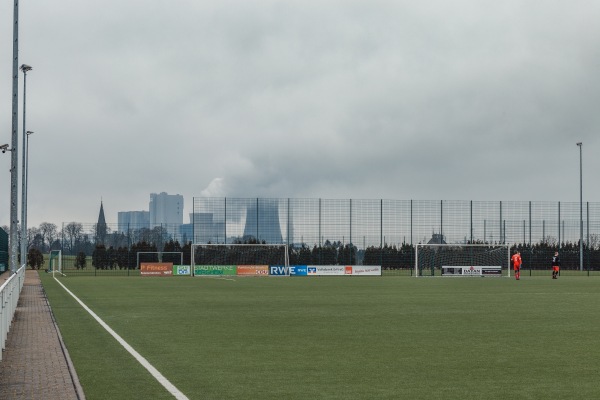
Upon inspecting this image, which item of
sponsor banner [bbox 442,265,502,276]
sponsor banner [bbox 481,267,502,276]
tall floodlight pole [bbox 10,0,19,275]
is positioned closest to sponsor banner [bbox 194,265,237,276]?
sponsor banner [bbox 442,265,502,276]

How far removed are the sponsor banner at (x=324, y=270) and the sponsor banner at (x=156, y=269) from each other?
10.1 m

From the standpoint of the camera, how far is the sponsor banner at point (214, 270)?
57.8m

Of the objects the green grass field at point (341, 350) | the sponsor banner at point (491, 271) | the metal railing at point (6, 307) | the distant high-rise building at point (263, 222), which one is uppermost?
the distant high-rise building at point (263, 222)

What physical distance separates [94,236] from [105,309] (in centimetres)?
4592

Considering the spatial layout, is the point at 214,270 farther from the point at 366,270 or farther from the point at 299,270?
the point at 366,270

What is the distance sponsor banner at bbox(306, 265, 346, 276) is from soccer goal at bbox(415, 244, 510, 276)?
5678 millimetres

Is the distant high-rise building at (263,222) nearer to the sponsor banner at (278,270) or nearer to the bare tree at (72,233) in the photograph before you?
the sponsor banner at (278,270)

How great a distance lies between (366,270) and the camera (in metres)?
59.7

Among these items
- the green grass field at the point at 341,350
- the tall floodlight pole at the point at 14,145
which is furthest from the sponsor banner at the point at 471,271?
the tall floodlight pole at the point at 14,145

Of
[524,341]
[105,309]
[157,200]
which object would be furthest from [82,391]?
[157,200]

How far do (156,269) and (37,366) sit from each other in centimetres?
4718

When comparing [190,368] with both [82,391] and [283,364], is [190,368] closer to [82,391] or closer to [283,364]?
[283,364]

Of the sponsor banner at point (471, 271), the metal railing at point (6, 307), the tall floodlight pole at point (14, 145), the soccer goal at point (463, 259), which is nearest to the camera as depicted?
the metal railing at point (6, 307)

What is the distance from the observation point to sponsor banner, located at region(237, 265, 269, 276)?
5788 centimetres
